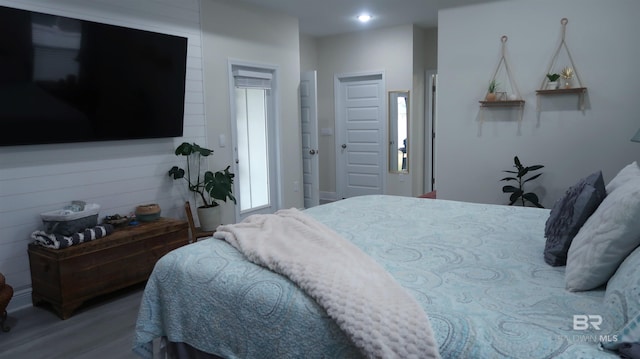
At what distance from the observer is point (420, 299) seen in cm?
131

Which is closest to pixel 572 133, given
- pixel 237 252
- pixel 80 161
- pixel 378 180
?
pixel 378 180

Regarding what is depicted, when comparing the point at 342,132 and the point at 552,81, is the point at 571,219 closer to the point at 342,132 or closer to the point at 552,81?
the point at 552,81

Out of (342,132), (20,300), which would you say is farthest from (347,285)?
(342,132)

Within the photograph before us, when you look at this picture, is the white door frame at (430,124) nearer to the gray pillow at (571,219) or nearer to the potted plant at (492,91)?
the potted plant at (492,91)

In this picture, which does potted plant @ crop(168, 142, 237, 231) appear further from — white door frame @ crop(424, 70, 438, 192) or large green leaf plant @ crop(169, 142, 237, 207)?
white door frame @ crop(424, 70, 438, 192)

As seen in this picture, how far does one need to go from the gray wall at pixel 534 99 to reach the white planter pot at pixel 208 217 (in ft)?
7.99

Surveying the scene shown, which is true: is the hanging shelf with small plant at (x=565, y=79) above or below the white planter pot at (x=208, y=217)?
above

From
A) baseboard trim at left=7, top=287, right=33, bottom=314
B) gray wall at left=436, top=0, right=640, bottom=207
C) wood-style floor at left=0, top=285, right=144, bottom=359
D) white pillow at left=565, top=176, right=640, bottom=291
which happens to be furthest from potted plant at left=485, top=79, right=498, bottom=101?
baseboard trim at left=7, top=287, right=33, bottom=314

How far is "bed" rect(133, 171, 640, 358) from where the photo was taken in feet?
3.64

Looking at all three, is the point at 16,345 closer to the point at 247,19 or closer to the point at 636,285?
the point at 636,285

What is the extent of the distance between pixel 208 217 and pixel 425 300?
3.31 m

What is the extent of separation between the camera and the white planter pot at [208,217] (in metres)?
4.28

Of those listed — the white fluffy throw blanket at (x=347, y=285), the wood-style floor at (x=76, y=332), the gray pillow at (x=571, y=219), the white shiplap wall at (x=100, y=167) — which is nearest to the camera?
the white fluffy throw blanket at (x=347, y=285)

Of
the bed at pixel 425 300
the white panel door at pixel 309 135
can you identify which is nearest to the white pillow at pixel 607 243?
the bed at pixel 425 300
